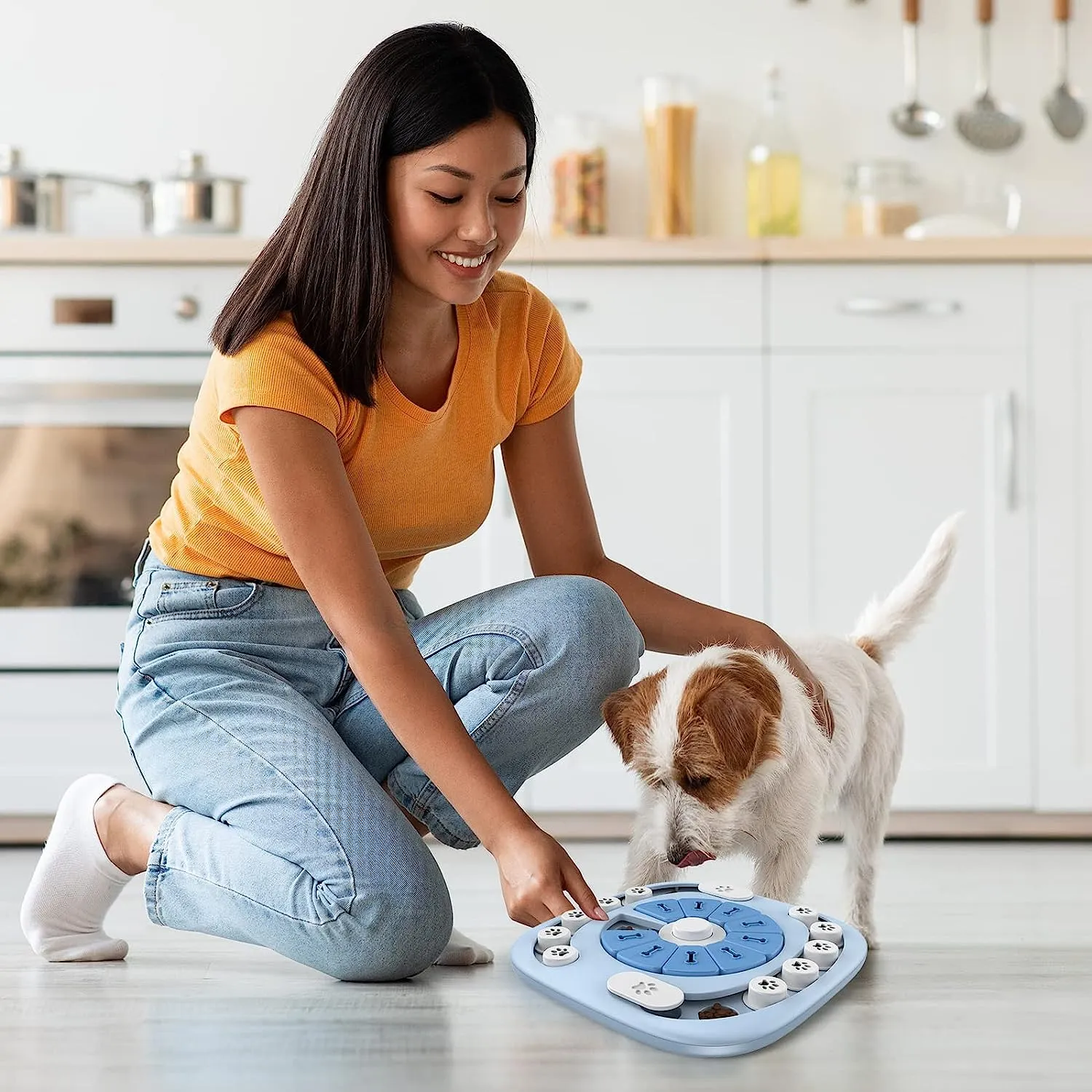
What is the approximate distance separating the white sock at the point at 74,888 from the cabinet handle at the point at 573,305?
1.24 m

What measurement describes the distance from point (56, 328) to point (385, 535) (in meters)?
1.15

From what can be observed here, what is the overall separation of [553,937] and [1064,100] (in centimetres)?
241

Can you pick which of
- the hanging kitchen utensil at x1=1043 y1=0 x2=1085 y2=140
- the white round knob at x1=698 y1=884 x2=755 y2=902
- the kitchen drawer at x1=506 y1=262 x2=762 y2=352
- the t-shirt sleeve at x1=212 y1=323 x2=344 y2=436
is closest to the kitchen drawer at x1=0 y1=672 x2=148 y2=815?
the kitchen drawer at x1=506 y1=262 x2=762 y2=352

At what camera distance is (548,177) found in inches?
116

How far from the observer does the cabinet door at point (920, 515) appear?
96.0 inches

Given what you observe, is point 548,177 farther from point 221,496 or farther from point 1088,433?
point 221,496

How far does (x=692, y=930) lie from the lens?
1.35 meters

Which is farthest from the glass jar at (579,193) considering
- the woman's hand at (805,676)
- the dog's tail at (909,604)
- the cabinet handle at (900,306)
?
the woman's hand at (805,676)

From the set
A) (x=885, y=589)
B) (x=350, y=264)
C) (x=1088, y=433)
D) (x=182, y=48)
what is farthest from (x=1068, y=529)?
(x=182, y=48)

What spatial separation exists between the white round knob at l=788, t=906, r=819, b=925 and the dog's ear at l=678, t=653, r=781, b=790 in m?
0.16

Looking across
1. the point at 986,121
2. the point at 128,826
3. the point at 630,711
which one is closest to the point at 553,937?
the point at 630,711

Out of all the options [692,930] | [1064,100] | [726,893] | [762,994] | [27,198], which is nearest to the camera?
[762,994]

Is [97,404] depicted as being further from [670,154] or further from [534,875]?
[534,875]

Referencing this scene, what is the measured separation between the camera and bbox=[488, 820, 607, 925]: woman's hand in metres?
1.26
